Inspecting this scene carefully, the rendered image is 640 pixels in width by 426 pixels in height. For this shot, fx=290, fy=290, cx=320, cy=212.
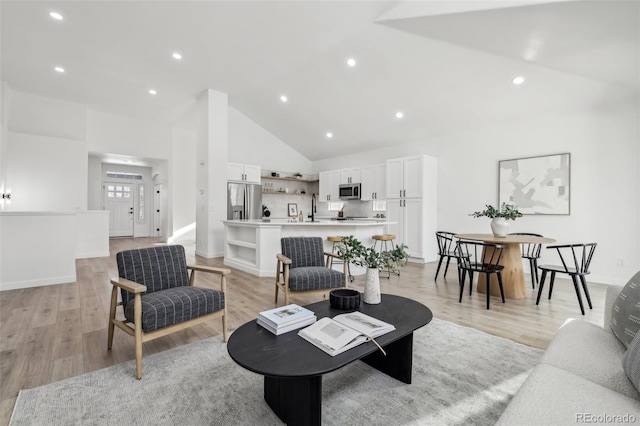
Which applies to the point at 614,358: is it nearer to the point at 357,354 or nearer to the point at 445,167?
the point at 357,354

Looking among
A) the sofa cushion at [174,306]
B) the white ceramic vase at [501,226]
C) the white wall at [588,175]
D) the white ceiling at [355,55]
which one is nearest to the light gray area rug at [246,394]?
the sofa cushion at [174,306]

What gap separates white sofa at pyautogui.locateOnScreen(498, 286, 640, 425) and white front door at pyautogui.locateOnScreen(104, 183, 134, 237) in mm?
11741

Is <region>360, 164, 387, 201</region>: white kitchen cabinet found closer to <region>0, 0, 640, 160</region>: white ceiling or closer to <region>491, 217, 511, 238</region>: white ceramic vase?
<region>0, 0, 640, 160</region>: white ceiling

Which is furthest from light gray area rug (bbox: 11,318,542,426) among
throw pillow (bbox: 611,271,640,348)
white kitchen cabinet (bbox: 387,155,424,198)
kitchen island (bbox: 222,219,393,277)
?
white kitchen cabinet (bbox: 387,155,424,198)

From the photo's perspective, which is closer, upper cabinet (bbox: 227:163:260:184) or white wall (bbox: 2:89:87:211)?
white wall (bbox: 2:89:87:211)

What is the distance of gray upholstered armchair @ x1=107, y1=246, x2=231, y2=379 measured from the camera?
1875mm

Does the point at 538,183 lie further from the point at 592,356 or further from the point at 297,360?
the point at 297,360

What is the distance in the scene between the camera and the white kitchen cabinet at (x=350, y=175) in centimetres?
768

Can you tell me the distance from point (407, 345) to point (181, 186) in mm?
8947

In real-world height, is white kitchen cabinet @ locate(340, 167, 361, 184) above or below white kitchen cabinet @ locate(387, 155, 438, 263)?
above

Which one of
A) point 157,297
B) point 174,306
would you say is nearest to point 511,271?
point 174,306

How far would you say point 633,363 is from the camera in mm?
1083

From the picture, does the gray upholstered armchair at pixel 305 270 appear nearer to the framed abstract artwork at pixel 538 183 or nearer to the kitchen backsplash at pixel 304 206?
the framed abstract artwork at pixel 538 183

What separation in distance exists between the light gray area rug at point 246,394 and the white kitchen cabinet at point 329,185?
20.8 ft
